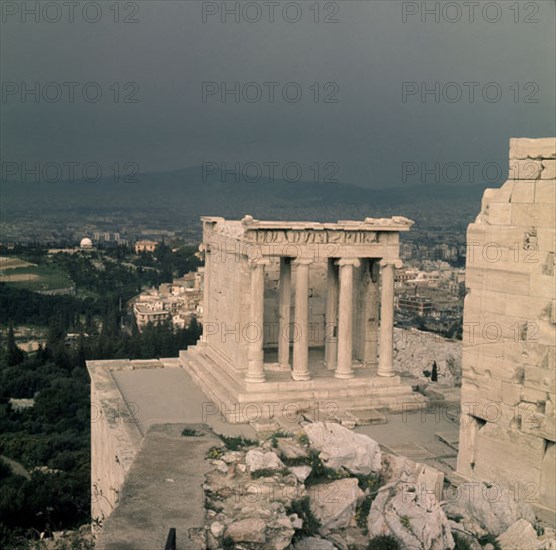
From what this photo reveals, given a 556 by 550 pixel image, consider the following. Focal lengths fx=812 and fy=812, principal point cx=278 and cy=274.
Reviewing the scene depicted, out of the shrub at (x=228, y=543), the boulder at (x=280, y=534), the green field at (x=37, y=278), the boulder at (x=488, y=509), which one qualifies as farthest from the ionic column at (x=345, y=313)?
the green field at (x=37, y=278)

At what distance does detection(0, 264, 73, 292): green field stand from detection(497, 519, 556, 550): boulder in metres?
87.2

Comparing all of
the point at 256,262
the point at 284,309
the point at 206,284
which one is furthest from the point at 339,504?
the point at 206,284

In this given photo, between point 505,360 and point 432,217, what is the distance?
18478 cm

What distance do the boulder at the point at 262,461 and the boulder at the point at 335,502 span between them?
73 centimetres

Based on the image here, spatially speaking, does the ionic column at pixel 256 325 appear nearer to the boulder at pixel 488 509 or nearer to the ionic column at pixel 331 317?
the ionic column at pixel 331 317

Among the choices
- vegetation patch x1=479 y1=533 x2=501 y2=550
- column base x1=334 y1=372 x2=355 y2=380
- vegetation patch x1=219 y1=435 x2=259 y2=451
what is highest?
vegetation patch x1=219 y1=435 x2=259 y2=451

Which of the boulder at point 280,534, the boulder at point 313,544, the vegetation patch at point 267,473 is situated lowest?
the boulder at point 313,544

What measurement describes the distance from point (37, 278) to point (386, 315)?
84.5 meters

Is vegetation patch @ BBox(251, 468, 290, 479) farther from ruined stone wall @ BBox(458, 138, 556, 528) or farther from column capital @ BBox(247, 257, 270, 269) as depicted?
column capital @ BBox(247, 257, 270, 269)

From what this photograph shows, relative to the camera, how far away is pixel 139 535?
10.4 meters

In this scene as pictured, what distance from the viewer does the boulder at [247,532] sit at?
10.8 metres

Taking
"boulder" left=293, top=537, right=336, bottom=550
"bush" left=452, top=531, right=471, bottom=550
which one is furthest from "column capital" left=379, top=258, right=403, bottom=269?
"boulder" left=293, top=537, right=336, bottom=550

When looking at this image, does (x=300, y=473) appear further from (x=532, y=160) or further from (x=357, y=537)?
(x=532, y=160)

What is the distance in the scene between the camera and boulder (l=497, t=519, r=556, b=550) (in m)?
12.8
